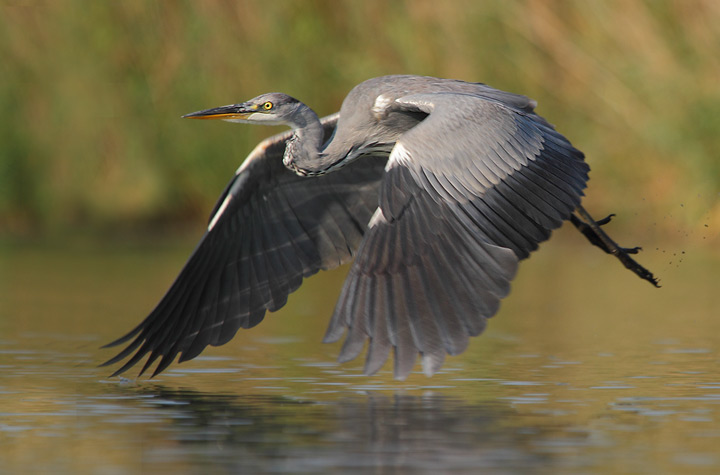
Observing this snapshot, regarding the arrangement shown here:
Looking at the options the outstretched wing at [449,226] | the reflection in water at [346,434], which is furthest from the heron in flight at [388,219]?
the reflection in water at [346,434]

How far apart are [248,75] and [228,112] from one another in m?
7.67

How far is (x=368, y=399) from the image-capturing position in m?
6.30

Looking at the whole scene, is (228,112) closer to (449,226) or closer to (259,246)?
(259,246)

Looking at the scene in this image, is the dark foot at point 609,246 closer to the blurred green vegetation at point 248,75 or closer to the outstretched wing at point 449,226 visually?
the outstretched wing at point 449,226

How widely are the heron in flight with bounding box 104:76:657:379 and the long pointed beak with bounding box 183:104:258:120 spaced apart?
0.01 meters

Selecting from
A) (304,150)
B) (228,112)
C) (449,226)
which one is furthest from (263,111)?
(449,226)

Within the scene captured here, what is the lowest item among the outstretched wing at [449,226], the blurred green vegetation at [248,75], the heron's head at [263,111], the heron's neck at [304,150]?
the outstretched wing at [449,226]

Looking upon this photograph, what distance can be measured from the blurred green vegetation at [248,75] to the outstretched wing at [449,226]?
7.32 meters

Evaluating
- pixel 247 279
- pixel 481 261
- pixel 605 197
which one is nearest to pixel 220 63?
pixel 605 197

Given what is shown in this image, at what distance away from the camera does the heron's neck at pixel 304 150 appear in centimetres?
766

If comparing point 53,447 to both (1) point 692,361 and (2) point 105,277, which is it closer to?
(1) point 692,361

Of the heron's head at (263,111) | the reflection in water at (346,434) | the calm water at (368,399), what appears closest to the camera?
the reflection in water at (346,434)

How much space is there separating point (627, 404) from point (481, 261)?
95 centimetres

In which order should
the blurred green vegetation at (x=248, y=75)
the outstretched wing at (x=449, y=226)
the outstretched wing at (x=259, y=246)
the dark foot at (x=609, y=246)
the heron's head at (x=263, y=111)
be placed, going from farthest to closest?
the blurred green vegetation at (x=248, y=75), the dark foot at (x=609, y=246), the heron's head at (x=263, y=111), the outstretched wing at (x=259, y=246), the outstretched wing at (x=449, y=226)
